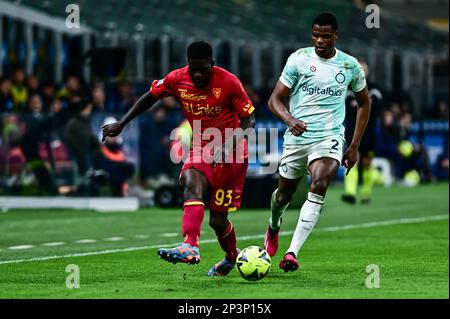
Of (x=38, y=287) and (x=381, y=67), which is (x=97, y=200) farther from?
(x=381, y=67)

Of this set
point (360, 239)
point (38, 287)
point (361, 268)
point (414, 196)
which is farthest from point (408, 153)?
point (38, 287)

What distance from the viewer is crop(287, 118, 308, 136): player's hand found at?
13117 mm

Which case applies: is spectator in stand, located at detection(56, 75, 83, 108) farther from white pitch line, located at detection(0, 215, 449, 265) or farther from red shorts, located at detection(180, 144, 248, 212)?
red shorts, located at detection(180, 144, 248, 212)

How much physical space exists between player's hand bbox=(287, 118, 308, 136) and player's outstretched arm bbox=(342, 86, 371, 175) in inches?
31.5

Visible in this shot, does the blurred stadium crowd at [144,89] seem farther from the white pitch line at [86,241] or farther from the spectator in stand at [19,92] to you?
the white pitch line at [86,241]

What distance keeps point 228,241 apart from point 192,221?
826 millimetres

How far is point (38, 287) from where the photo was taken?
12125mm

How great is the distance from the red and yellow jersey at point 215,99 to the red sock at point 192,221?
2.59 ft

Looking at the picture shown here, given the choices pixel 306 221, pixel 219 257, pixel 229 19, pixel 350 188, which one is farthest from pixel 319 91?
pixel 229 19

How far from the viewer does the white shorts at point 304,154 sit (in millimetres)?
13758

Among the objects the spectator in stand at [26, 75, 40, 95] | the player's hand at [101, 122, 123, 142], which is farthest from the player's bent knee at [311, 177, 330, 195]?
the spectator in stand at [26, 75, 40, 95]

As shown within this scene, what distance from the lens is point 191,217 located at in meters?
12.5

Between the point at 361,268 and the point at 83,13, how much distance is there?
18239mm

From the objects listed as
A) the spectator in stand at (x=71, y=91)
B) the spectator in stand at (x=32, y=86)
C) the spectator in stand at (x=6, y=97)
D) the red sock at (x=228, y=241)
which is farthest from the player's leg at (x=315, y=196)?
the spectator in stand at (x=32, y=86)
